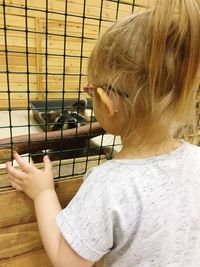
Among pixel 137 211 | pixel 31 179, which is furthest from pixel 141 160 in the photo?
pixel 31 179

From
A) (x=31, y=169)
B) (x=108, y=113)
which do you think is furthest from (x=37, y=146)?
(x=108, y=113)

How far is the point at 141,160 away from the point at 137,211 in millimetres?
83

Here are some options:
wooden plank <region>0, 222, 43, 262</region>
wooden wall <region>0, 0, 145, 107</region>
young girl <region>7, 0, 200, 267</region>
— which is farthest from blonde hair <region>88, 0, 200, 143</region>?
wooden plank <region>0, 222, 43, 262</region>

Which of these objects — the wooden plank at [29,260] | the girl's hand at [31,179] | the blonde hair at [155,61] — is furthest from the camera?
the wooden plank at [29,260]

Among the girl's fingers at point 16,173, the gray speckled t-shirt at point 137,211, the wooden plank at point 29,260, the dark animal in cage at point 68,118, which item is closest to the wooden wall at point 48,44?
the dark animal in cage at point 68,118

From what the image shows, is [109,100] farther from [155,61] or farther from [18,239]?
[18,239]

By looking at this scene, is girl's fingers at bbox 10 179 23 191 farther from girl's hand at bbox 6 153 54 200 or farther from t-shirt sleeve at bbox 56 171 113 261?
t-shirt sleeve at bbox 56 171 113 261

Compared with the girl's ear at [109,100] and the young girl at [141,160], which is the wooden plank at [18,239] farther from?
the girl's ear at [109,100]

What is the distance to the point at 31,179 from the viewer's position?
56 centimetres

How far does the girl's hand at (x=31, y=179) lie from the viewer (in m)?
0.56

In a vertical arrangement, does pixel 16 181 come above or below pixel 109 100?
below

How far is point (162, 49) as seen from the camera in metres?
Answer: 0.38

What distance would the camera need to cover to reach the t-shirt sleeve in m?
0.43

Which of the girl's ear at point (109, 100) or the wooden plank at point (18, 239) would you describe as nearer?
the girl's ear at point (109, 100)
